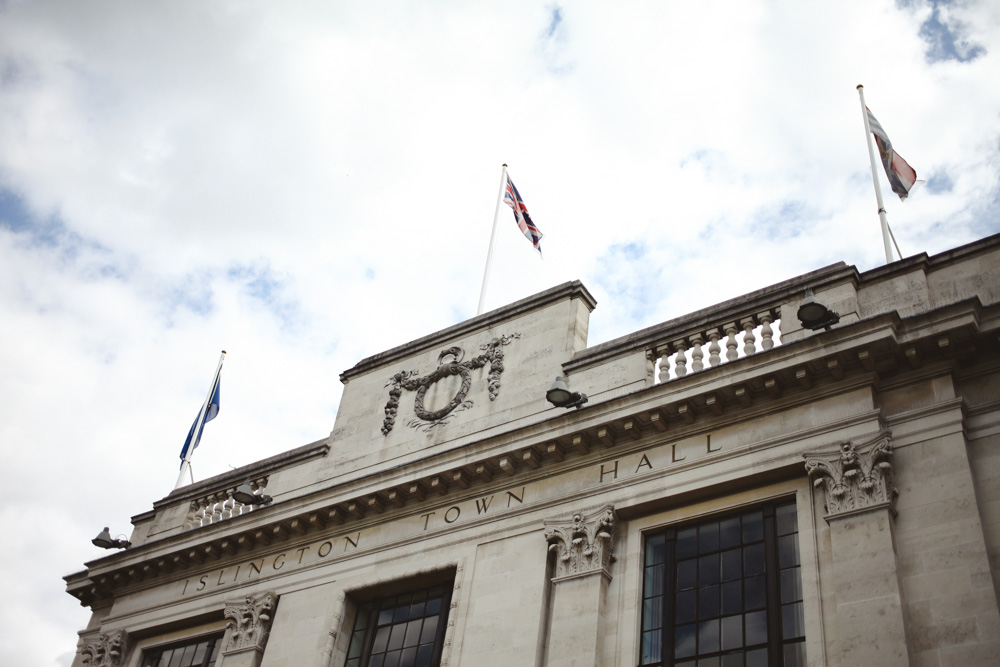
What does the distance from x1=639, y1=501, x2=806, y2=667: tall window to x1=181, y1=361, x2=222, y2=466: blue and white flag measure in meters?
14.0

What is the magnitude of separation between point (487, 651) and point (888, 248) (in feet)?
29.6

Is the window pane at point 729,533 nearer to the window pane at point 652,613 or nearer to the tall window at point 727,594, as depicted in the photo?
the tall window at point 727,594

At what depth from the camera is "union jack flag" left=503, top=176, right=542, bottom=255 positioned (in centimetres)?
2403

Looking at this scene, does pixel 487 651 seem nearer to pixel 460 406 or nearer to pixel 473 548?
pixel 473 548

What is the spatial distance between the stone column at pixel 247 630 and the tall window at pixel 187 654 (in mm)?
579

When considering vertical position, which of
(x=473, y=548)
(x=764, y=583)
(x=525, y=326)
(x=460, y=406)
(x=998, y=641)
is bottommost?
(x=998, y=641)

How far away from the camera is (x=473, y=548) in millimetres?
17984

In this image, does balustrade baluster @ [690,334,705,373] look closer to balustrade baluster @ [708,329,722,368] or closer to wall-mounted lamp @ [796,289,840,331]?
balustrade baluster @ [708,329,722,368]

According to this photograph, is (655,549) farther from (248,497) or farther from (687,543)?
(248,497)

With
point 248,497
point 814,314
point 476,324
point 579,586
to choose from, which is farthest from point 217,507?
point 814,314

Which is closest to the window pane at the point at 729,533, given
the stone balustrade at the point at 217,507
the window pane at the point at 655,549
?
the window pane at the point at 655,549

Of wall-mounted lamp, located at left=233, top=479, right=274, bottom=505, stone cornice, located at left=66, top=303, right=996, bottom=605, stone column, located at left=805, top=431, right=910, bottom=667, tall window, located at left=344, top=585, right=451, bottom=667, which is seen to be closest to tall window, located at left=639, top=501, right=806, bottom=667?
stone column, located at left=805, top=431, right=910, bottom=667

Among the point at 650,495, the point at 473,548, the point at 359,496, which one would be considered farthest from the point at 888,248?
the point at 359,496

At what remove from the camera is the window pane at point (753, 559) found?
14.9m
